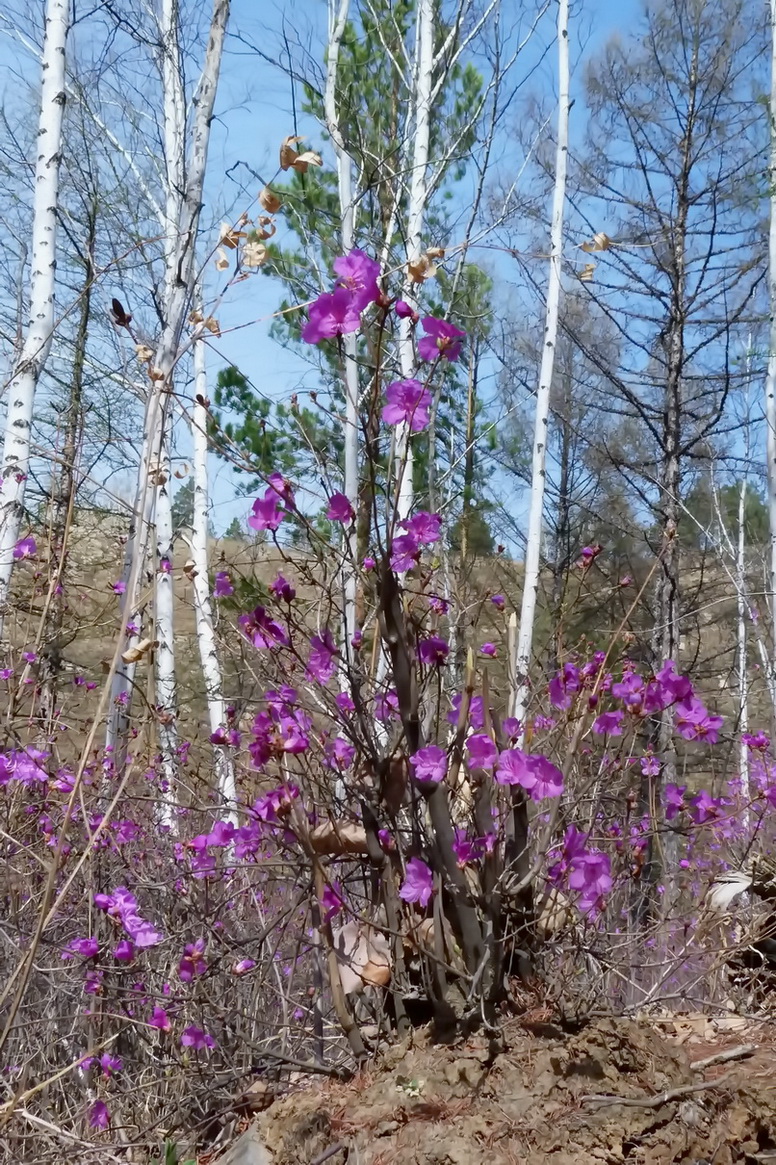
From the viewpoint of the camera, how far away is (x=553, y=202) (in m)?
7.69

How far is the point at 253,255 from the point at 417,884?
1.41 metres

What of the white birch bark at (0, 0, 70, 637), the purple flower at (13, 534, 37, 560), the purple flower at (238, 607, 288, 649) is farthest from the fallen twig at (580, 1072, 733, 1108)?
the white birch bark at (0, 0, 70, 637)

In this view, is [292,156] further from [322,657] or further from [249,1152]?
[249,1152]

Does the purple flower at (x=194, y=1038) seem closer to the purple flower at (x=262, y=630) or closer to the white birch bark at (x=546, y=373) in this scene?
the purple flower at (x=262, y=630)

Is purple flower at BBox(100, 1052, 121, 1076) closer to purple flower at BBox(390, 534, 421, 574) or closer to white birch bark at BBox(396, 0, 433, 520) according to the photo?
purple flower at BBox(390, 534, 421, 574)

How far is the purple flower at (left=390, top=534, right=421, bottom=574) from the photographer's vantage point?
201 centimetres

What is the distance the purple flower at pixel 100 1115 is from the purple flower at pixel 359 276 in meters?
2.24

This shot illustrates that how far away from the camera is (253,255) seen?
6.84 feet

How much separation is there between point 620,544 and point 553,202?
6.82m

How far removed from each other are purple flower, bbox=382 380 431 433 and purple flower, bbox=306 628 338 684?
0.48m

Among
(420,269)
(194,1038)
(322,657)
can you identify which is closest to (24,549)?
(194,1038)

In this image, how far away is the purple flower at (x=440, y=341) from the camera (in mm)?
1843

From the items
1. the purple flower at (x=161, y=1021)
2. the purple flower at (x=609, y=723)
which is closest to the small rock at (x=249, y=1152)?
the purple flower at (x=161, y=1021)

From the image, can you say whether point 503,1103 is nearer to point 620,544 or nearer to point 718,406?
point 718,406
